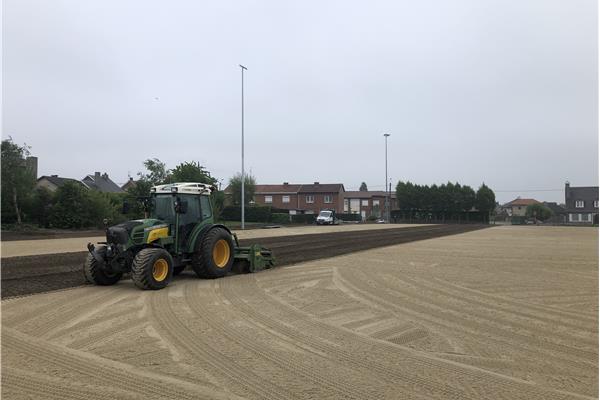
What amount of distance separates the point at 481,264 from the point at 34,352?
1289cm

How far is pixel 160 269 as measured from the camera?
32.7 feet

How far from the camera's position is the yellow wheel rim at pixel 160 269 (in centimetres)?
982

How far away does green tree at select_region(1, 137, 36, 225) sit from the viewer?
117ft

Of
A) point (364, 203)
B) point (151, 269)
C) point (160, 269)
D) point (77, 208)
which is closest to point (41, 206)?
point (77, 208)

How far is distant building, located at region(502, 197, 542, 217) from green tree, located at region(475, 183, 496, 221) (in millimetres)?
50036

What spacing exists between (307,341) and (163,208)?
20.0 feet

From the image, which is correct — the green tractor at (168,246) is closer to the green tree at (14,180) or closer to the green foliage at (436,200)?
the green tree at (14,180)

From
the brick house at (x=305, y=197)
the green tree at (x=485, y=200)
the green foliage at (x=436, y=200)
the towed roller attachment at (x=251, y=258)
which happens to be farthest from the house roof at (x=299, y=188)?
the towed roller attachment at (x=251, y=258)

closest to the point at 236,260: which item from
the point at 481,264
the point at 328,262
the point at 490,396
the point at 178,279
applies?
the point at 178,279

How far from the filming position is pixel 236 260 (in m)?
12.9

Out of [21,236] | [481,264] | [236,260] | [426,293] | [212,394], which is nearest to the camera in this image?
[212,394]

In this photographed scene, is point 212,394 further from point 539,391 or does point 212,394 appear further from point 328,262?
point 328,262

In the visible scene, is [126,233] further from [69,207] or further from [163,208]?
[69,207]

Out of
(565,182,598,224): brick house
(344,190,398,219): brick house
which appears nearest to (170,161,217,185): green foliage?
(344,190,398,219): brick house
